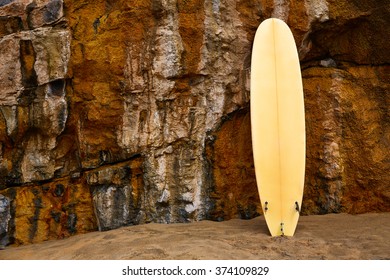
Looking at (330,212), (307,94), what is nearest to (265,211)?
(330,212)

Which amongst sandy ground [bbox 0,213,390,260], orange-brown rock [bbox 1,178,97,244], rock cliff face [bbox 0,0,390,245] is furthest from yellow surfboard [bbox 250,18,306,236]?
orange-brown rock [bbox 1,178,97,244]

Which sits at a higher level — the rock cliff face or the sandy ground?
the rock cliff face

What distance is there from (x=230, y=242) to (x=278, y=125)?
1.12 meters

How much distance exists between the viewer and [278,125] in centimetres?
370

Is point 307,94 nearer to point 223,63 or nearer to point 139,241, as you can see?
point 223,63

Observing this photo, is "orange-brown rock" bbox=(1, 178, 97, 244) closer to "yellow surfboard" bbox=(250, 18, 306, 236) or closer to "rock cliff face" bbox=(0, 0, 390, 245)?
"rock cliff face" bbox=(0, 0, 390, 245)

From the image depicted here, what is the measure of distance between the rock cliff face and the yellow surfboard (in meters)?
0.32

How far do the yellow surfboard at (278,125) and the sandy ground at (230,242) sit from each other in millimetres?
216

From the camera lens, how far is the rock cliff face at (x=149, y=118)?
389 centimetres

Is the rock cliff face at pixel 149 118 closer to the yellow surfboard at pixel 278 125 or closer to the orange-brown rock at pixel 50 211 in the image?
the orange-brown rock at pixel 50 211

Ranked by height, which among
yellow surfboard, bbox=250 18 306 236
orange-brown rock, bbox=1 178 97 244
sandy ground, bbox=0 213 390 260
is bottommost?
sandy ground, bbox=0 213 390 260

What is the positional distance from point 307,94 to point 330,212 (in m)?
1.15

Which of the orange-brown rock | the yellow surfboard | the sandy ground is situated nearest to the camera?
the sandy ground

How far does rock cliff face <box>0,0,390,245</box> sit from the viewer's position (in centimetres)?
389
